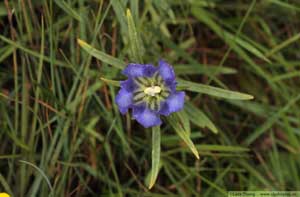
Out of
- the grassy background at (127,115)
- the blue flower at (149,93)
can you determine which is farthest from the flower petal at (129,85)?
the grassy background at (127,115)

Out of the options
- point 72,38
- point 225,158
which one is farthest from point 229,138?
point 72,38

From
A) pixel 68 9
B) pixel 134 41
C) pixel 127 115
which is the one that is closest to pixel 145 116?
pixel 134 41

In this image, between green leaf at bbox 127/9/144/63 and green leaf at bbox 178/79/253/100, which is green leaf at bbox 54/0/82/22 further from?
green leaf at bbox 178/79/253/100

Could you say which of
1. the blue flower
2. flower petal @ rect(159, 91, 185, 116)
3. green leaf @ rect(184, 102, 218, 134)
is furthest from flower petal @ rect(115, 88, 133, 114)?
green leaf @ rect(184, 102, 218, 134)

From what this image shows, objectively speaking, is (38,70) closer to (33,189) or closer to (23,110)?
(23,110)

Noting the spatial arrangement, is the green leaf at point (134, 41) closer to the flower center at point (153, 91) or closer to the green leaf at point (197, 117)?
the flower center at point (153, 91)

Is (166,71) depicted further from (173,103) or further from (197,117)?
(197,117)
